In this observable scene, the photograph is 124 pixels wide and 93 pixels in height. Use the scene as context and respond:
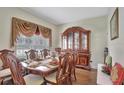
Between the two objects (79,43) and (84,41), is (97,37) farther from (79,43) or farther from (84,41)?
(79,43)

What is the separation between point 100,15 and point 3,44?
11.7ft

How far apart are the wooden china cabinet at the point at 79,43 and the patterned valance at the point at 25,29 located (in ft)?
3.45

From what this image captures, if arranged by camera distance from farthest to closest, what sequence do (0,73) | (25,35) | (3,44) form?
(25,35) < (3,44) < (0,73)

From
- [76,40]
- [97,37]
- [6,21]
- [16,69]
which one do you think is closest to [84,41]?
[76,40]

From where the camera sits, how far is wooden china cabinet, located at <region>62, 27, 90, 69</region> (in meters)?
4.19

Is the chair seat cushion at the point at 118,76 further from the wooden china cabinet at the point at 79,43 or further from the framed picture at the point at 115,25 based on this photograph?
the wooden china cabinet at the point at 79,43

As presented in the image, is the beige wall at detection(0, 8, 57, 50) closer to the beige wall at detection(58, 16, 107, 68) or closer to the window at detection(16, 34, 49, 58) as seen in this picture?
the window at detection(16, 34, 49, 58)

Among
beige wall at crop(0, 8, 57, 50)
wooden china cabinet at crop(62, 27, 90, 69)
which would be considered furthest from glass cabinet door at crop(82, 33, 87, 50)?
beige wall at crop(0, 8, 57, 50)

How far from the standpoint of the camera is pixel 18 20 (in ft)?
10.7

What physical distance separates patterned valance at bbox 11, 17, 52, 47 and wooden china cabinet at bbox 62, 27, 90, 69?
1.05 metres

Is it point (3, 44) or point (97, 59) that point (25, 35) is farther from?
point (97, 59)

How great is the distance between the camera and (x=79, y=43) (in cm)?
442

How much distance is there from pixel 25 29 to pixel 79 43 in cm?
225
